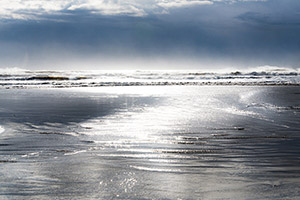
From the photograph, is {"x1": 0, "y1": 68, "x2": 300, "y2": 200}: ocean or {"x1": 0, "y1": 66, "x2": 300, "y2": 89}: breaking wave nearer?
{"x1": 0, "y1": 68, "x2": 300, "y2": 200}: ocean

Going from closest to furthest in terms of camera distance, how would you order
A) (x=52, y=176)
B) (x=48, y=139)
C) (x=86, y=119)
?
(x=52, y=176) → (x=48, y=139) → (x=86, y=119)

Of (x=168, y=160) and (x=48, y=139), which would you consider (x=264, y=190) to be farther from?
(x=48, y=139)

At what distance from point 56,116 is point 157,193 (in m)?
9.61

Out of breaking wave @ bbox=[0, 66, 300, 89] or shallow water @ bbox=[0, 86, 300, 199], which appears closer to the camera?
shallow water @ bbox=[0, 86, 300, 199]

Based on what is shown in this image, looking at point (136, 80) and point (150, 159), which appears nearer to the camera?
point (150, 159)

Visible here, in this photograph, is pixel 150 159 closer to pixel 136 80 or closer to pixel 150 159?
pixel 150 159

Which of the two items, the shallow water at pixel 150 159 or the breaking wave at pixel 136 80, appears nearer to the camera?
the shallow water at pixel 150 159

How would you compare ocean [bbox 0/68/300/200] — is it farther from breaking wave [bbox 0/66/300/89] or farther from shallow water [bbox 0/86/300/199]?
breaking wave [bbox 0/66/300/89]

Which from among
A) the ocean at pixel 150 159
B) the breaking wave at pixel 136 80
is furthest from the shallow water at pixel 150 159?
the breaking wave at pixel 136 80

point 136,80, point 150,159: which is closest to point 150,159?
point 150,159

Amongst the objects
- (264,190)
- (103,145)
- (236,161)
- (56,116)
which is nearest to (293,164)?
(236,161)

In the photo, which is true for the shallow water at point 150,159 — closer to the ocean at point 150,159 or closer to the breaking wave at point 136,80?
the ocean at point 150,159

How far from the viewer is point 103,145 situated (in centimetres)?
816

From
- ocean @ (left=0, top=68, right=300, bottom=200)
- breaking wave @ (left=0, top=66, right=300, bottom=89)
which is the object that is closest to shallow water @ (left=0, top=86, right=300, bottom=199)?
ocean @ (left=0, top=68, right=300, bottom=200)
